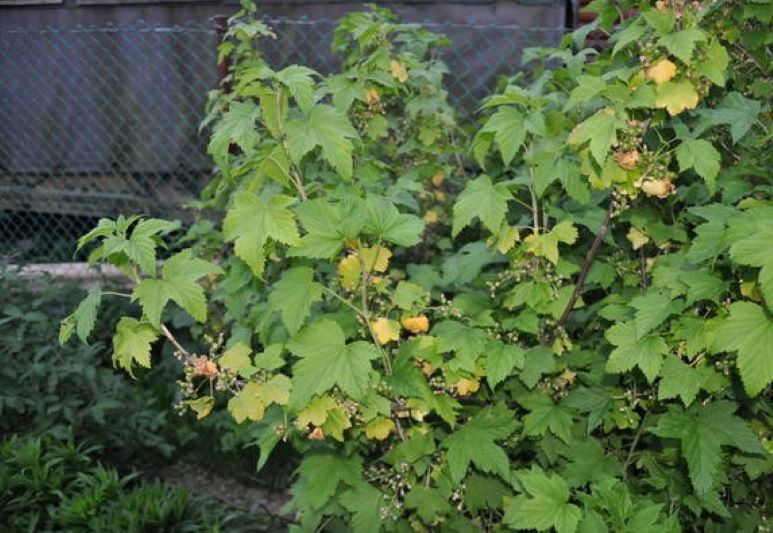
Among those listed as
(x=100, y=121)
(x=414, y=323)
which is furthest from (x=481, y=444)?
(x=100, y=121)

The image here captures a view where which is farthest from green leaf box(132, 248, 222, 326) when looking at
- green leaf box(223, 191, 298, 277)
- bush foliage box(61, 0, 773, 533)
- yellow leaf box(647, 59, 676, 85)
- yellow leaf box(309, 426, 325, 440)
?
yellow leaf box(647, 59, 676, 85)

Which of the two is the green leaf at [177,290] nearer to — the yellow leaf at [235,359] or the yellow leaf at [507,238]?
the yellow leaf at [235,359]

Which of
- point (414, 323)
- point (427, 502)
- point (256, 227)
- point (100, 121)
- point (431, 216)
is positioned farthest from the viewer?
point (100, 121)

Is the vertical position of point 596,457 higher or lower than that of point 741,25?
lower

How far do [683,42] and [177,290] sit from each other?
54.8 inches

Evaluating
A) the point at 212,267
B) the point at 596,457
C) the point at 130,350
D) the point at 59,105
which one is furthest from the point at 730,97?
the point at 59,105

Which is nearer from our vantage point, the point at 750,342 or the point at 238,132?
the point at 750,342

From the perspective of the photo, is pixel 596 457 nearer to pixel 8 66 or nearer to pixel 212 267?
pixel 212 267

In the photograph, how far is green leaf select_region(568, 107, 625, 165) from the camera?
2158mm

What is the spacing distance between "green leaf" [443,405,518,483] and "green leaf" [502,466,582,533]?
264mm

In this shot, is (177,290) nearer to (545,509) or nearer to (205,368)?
(205,368)

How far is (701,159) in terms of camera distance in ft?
7.47

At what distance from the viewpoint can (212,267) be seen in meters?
2.16

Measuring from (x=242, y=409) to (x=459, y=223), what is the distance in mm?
761
